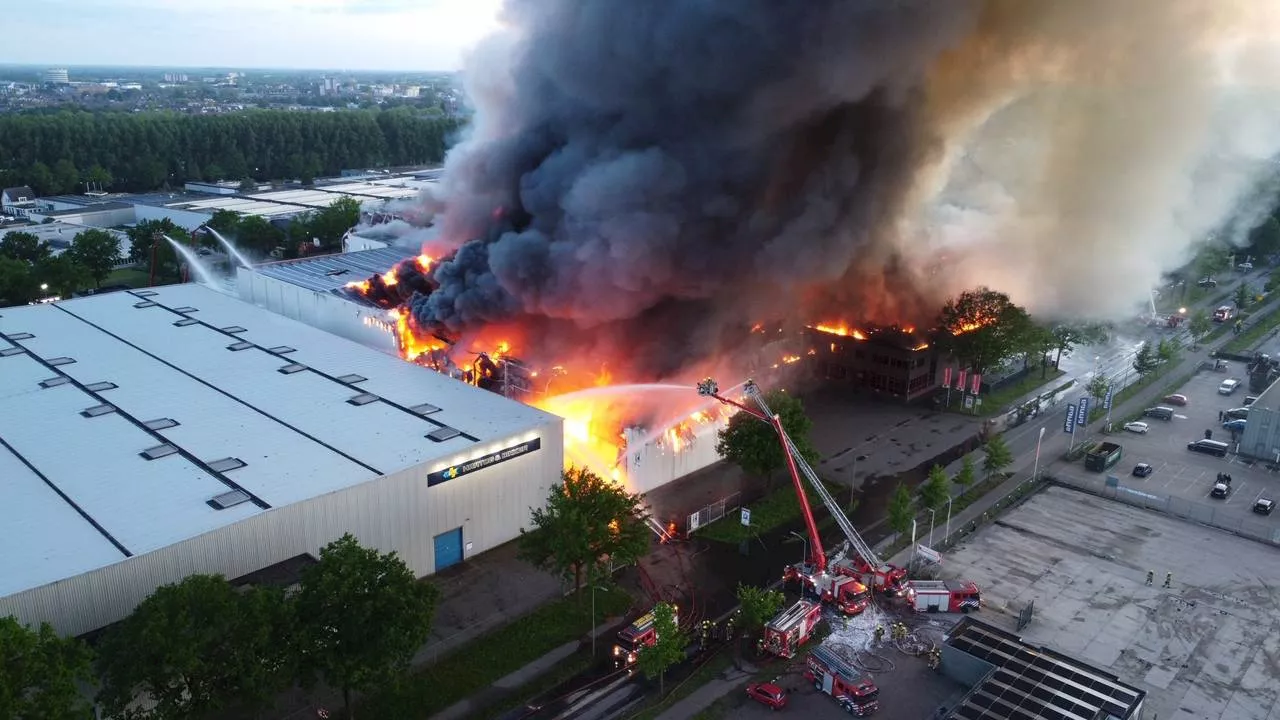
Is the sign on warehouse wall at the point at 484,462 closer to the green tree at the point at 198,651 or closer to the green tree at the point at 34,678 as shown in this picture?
the green tree at the point at 198,651

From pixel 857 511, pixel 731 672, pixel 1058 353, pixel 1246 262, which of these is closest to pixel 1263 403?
pixel 1058 353

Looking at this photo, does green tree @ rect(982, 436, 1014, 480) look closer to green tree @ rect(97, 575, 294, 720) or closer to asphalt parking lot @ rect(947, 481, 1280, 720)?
asphalt parking lot @ rect(947, 481, 1280, 720)

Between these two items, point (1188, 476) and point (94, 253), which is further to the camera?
point (94, 253)

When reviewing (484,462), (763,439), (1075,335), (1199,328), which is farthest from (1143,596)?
(1199,328)

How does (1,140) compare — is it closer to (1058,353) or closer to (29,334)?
(29,334)

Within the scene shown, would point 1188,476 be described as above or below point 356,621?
below

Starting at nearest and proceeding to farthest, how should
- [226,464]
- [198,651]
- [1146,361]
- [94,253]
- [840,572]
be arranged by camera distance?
[198,651] < [226,464] < [840,572] < [1146,361] < [94,253]

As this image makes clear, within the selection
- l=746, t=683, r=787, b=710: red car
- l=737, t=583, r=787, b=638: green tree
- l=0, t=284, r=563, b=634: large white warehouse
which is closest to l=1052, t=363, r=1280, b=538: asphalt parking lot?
l=737, t=583, r=787, b=638: green tree

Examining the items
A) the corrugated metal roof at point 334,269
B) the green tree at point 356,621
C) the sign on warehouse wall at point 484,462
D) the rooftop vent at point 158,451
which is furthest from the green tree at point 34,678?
the corrugated metal roof at point 334,269

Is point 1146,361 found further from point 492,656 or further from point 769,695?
→ point 492,656
